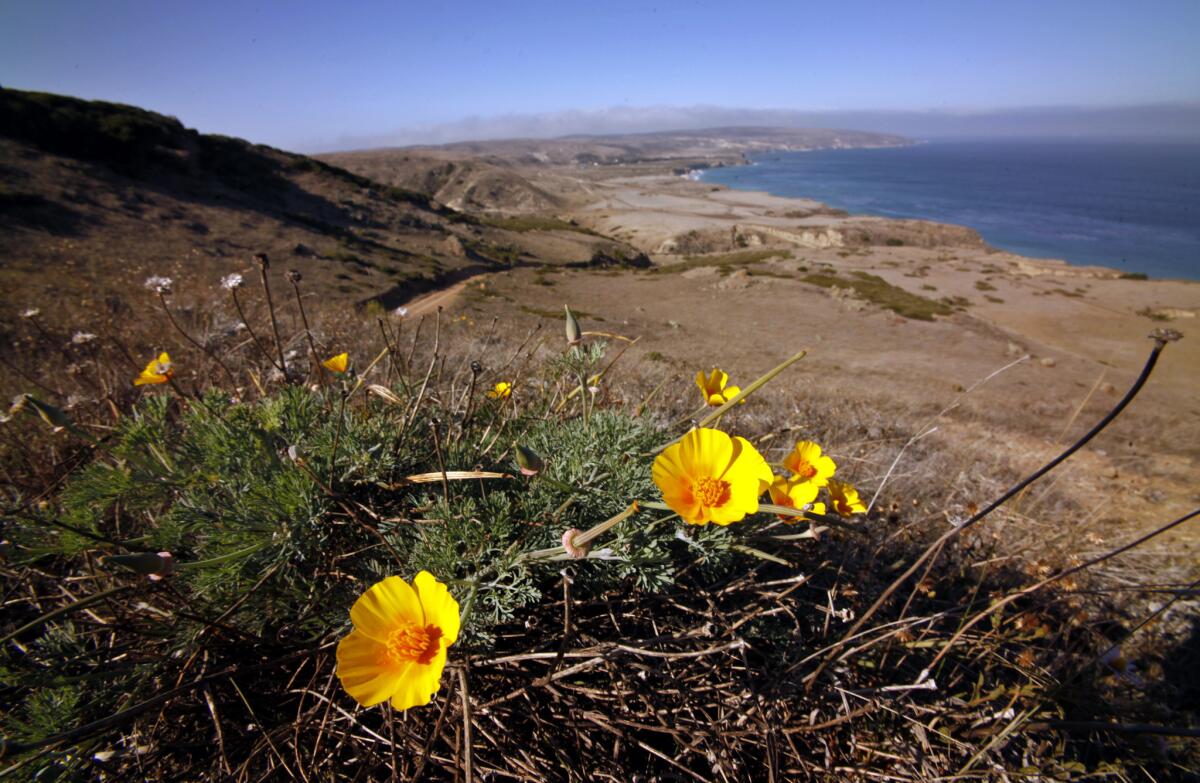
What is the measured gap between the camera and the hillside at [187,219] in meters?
13.1

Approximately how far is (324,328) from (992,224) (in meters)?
80.1

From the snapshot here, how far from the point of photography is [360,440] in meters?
1.77

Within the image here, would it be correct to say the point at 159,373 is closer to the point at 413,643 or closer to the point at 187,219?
the point at 413,643

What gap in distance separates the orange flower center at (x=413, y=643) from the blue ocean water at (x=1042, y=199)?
193 ft

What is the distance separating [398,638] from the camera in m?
1.28

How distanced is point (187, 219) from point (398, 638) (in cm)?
2500

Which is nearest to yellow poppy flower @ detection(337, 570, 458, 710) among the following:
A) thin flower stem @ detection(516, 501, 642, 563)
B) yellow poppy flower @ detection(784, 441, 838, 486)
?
thin flower stem @ detection(516, 501, 642, 563)

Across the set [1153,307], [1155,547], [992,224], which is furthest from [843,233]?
[1155,547]

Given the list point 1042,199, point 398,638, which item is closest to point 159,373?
Answer: point 398,638

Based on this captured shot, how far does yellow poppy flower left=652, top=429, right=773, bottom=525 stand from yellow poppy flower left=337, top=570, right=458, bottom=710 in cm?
61

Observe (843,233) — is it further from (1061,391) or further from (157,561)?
(157,561)

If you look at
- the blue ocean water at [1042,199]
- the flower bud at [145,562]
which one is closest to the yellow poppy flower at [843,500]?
the flower bud at [145,562]

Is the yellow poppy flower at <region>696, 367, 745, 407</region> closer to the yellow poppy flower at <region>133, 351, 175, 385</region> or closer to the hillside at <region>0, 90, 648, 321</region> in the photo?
the yellow poppy flower at <region>133, 351, 175, 385</region>

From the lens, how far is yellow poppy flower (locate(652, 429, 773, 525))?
133 cm
